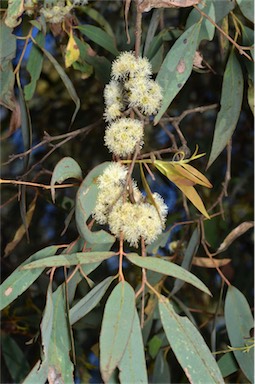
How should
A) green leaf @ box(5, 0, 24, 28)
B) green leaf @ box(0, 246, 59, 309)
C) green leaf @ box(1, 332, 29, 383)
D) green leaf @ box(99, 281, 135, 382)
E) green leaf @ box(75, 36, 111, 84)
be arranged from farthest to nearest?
green leaf @ box(1, 332, 29, 383), green leaf @ box(75, 36, 111, 84), green leaf @ box(5, 0, 24, 28), green leaf @ box(0, 246, 59, 309), green leaf @ box(99, 281, 135, 382)

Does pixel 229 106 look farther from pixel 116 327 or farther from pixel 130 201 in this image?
pixel 116 327

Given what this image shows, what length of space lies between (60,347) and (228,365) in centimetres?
30

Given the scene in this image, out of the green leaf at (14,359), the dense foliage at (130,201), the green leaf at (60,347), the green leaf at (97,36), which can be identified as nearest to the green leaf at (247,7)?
the dense foliage at (130,201)

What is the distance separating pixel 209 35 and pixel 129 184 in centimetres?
31

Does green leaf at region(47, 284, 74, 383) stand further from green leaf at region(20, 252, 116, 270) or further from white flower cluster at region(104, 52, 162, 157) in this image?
white flower cluster at region(104, 52, 162, 157)

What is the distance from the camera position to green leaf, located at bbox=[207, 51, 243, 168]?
104cm

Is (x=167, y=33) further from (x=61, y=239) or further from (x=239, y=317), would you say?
(x=61, y=239)

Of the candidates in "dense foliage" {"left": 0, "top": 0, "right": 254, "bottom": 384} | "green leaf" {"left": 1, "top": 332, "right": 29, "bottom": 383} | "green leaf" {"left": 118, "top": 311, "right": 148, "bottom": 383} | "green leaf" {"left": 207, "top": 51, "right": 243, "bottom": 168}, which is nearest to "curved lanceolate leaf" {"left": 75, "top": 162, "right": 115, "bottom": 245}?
"dense foliage" {"left": 0, "top": 0, "right": 254, "bottom": 384}

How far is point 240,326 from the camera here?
3.51 feet

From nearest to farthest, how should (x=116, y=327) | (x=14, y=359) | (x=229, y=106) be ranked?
1. (x=116, y=327)
2. (x=229, y=106)
3. (x=14, y=359)

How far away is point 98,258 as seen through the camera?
0.83 m

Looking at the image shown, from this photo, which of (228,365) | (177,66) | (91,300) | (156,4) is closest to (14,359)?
(228,365)

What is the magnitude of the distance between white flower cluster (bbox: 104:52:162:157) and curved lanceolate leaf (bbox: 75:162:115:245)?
4cm

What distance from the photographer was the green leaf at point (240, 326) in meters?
1.04
